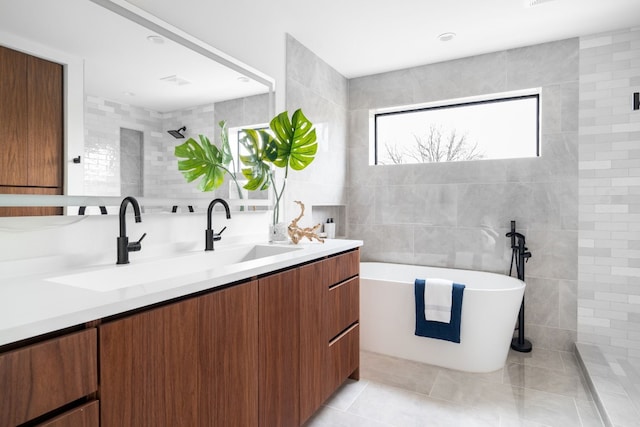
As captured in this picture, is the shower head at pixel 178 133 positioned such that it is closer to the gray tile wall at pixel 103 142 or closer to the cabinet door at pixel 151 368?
the gray tile wall at pixel 103 142

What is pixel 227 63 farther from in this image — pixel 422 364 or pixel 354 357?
pixel 422 364

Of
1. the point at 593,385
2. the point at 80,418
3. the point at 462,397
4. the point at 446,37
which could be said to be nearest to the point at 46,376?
the point at 80,418

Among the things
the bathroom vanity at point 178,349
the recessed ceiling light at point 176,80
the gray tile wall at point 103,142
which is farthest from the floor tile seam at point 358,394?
the recessed ceiling light at point 176,80

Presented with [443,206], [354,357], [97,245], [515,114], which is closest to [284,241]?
[354,357]

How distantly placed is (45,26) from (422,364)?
2.78m

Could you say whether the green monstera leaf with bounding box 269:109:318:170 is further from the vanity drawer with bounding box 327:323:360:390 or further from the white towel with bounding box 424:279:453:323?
the white towel with bounding box 424:279:453:323

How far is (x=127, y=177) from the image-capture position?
1.65m

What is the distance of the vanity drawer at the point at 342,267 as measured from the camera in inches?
79.1

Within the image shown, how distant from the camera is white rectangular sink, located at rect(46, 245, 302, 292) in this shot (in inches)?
51.3

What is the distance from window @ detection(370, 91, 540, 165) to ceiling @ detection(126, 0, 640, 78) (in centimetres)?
49

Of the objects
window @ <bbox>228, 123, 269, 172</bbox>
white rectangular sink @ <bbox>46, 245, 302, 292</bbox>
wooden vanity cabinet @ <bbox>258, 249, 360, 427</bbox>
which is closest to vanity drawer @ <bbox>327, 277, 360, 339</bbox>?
wooden vanity cabinet @ <bbox>258, 249, 360, 427</bbox>

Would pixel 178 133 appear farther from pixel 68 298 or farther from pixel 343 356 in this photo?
pixel 343 356

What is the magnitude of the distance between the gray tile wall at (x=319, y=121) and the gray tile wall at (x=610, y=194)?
1.95 meters

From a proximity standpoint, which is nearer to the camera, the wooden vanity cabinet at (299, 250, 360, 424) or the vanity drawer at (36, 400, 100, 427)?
the vanity drawer at (36, 400, 100, 427)
